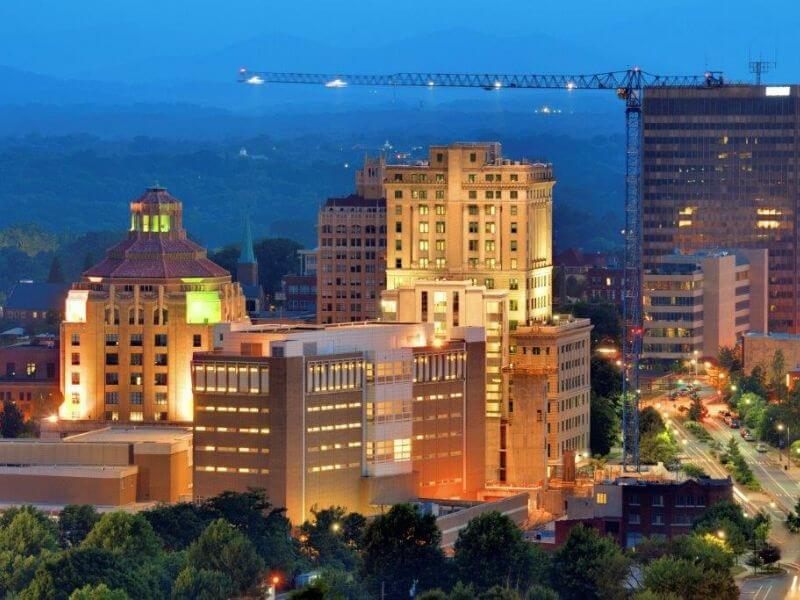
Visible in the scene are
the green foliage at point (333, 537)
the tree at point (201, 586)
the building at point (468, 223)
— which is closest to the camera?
the tree at point (201, 586)

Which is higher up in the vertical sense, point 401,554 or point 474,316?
point 474,316

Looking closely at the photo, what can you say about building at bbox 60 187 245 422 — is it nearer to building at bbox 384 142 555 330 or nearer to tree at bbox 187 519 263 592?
building at bbox 384 142 555 330

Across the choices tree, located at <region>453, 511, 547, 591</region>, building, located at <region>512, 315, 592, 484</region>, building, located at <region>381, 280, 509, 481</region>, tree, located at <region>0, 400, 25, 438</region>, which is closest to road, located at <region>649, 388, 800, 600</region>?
building, located at <region>512, 315, 592, 484</region>

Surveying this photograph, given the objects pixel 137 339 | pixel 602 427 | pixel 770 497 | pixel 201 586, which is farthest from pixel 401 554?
pixel 137 339

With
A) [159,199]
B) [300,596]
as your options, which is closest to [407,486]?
[159,199]

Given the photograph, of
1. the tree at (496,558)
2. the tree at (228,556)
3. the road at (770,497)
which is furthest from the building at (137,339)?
the tree at (496,558)

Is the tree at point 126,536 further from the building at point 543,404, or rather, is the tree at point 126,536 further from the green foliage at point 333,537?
the building at point 543,404

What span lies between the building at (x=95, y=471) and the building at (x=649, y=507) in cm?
2139

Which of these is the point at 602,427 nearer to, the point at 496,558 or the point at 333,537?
the point at 333,537

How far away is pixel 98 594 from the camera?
125875mm

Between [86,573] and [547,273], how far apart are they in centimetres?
6072

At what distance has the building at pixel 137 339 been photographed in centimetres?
18775

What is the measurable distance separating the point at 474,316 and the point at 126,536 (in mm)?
37262

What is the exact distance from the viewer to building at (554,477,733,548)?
156m
